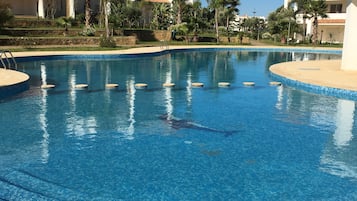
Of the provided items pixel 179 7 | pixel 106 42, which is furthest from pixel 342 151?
pixel 179 7

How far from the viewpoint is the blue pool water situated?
5355 mm

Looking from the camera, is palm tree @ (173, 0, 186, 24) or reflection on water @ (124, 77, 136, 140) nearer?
reflection on water @ (124, 77, 136, 140)

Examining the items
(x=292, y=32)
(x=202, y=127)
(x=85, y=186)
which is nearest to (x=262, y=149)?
(x=202, y=127)

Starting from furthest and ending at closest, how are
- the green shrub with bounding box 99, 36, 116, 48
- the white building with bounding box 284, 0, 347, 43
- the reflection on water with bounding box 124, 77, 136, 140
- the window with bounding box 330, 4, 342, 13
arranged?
the window with bounding box 330, 4, 342, 13 < the white building with bounding box 284, 0, 347, 43 < the green shrub with bounding box 99, 36, 116, 48 < the reflection on water with bounding box 124, 77, 136, 140

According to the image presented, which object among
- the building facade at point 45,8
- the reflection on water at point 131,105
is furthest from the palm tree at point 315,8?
the reflection on water at point 131,105

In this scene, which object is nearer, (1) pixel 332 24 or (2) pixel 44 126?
(2) pixel 44 126

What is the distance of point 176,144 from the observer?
7.23 metres

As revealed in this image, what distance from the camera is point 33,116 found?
8.96m

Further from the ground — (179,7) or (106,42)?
(179,7)

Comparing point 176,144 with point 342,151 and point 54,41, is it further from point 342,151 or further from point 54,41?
point 54,41

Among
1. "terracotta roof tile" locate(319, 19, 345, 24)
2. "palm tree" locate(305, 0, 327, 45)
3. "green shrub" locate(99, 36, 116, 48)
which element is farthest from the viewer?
"terracotta roof tile" locate(319, 19, 345, 24)

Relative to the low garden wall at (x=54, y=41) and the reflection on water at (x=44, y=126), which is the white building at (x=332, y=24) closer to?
the low garden wall at (x=54, y=41)

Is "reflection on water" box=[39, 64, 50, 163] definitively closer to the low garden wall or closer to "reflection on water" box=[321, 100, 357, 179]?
"reflection on water" box=[321, 100, 357, 179]

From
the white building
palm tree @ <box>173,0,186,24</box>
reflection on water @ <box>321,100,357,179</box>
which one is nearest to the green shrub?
palm tree @ <box>173,0,186,24</box>
